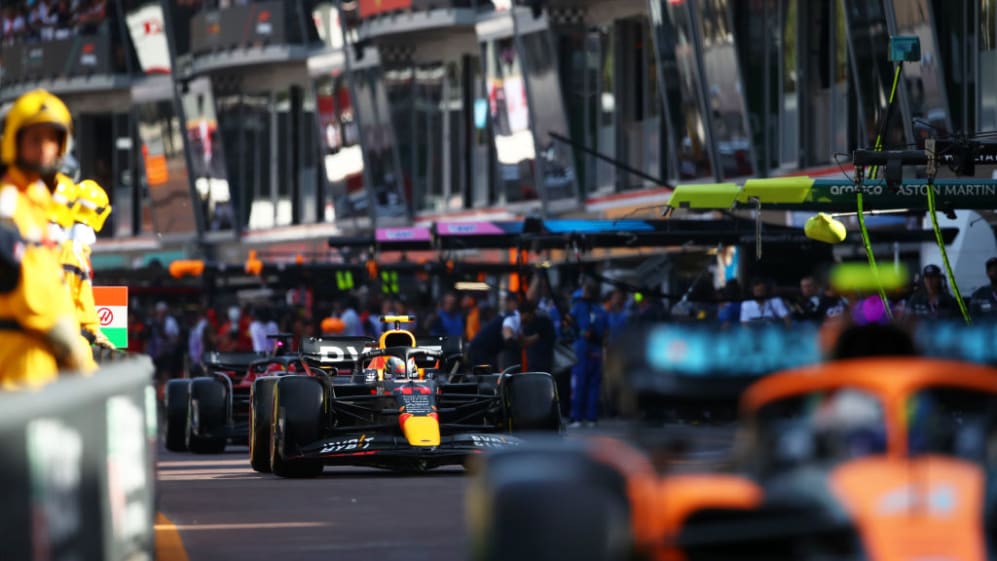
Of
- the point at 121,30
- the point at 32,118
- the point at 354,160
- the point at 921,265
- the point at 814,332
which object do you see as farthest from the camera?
the point at 121,30

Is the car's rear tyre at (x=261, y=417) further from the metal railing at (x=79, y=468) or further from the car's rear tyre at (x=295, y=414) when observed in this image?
the metal railing at (x=79, y=468)

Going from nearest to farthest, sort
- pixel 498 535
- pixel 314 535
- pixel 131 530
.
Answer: pixel 498 535, pixel 131 530, pixel 314 535

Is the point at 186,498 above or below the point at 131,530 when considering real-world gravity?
below

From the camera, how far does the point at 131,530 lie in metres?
8.52

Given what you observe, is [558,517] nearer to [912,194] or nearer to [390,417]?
[390,417]

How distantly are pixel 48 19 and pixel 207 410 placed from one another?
5140 cm

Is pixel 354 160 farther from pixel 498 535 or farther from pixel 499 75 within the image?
pixel 498 535

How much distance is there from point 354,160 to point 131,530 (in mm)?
45879

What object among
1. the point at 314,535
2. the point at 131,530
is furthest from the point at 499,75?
the point at 131,530

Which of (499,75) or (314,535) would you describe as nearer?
(314,535)

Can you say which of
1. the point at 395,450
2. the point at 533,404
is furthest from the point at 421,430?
the point at 533,404

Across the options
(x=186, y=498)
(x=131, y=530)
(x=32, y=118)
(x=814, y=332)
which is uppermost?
(x=32, y=118)

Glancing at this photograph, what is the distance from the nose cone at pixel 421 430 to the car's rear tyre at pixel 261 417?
1.08m

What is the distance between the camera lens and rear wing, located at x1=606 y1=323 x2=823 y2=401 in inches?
288
